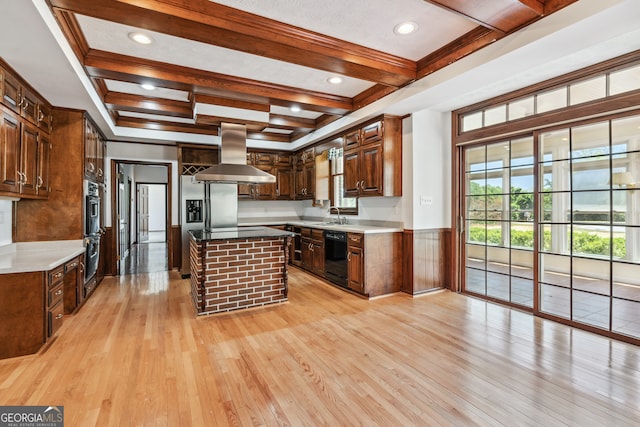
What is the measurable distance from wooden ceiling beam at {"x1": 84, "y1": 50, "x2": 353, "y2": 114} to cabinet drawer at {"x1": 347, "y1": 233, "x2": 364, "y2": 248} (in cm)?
182

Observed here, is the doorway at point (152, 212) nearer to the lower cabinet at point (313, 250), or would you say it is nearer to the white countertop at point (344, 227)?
the white countertop at point (344, 227)

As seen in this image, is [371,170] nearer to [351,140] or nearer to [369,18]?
[351,140]

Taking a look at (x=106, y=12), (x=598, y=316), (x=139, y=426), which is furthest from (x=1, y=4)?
(x=598, y=316)

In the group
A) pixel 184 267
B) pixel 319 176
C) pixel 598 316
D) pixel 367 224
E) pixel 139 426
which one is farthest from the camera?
pixel 319 176

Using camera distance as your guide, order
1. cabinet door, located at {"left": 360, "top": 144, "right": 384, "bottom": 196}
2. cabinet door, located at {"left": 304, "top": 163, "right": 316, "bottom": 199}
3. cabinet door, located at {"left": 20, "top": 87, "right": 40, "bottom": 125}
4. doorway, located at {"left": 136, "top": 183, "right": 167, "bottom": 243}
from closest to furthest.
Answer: cabinet door, located at {"left": 20, "top": 87, "right": 40, "bottom": 125} < cabinet door, located at {"left": 360, "top": 144, "right": 384, "bottom": 196} < cabinet door, located at {"left": 304, "top": 163, "right": 316, "bottom": 199} < doorway, located at {"left": 136, "top": 183, "right": 167, "bottom": 243}

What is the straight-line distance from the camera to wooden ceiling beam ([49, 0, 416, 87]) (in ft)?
7.03

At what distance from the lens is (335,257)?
486cm

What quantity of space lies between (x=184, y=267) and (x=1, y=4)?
442 cm

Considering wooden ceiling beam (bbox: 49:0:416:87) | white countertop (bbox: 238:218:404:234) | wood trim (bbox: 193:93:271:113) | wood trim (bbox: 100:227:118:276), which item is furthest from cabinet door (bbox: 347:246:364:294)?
wood trim (bbox: 100:227:118:276)

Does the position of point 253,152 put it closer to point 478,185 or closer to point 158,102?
point 158,102

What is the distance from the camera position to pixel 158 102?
4.48m

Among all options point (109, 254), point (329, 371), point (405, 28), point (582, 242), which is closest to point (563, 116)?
point (582, 242)

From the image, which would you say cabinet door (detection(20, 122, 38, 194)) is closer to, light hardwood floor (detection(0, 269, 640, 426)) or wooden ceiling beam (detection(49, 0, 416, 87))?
light hardwood floor (detection(0, 269, 640, 426))

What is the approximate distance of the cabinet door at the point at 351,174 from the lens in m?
4.84
